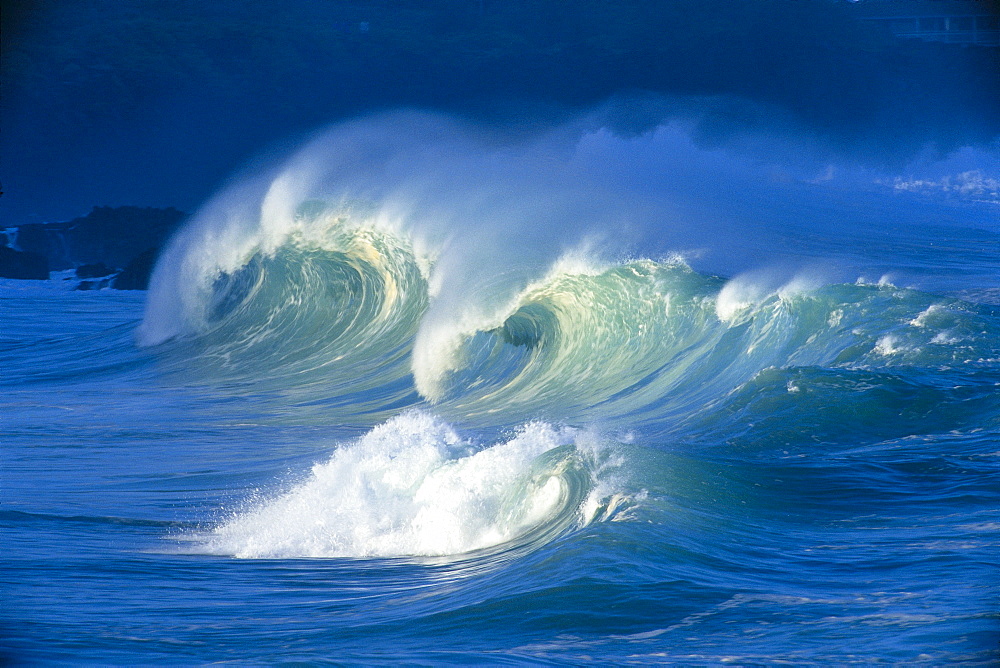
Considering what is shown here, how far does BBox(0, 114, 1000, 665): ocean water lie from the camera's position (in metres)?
4.43

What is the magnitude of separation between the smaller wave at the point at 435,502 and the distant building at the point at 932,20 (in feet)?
152

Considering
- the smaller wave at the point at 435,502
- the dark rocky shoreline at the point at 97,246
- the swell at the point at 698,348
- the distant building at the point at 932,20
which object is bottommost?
the smaller wave at the point at 435,502

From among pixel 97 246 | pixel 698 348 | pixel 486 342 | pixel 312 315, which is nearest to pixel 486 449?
pixel 698 348

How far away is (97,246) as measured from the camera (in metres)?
42.8

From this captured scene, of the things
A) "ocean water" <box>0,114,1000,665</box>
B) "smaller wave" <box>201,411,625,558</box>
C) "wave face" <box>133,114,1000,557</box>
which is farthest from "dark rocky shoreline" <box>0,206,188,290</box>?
"smaller wave" <box>201,411,625,558</box>

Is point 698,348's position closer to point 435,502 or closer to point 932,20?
point 435,502

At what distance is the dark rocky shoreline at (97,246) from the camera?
3434cm

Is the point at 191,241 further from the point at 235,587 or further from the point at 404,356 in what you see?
the point at 235,587

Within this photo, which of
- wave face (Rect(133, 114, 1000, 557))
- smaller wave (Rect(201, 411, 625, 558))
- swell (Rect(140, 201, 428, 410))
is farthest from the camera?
swell (Rect(140, 201, 428, 410))

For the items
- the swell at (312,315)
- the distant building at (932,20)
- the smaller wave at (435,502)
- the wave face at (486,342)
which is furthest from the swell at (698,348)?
the distant building at (932,20)

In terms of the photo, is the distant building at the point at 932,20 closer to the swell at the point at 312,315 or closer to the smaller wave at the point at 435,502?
the swell at the point at 312,315

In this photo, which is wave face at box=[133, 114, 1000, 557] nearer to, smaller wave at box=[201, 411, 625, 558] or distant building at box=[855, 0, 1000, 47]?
smaller wave at box=[201, 411, 625, 558]

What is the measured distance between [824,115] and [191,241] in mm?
48882

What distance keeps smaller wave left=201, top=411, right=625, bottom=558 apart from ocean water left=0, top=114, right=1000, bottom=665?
0.07 feet
